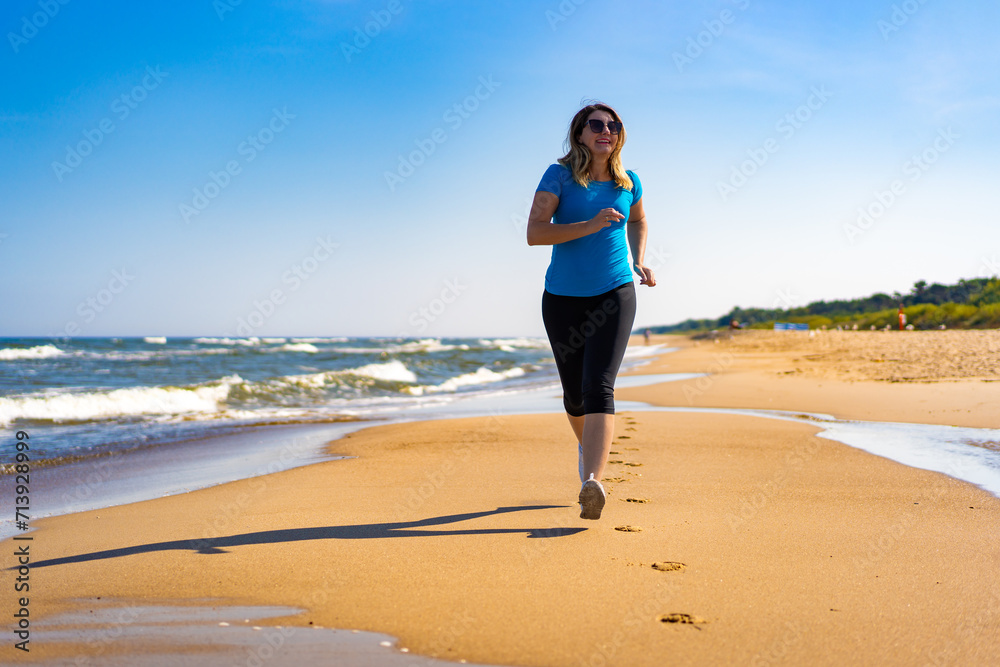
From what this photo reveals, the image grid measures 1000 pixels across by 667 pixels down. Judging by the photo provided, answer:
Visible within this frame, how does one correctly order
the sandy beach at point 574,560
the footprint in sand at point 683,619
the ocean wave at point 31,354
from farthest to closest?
the ocean wave at point 31,354, the footprint in sand at point 683,619, the sandy beach at point 574,560

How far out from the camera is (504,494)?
Answer: 373 cm

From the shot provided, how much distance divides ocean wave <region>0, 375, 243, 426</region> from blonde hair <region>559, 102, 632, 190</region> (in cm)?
886

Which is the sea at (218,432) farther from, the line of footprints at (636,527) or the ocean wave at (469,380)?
the line of footprints at (636,527)

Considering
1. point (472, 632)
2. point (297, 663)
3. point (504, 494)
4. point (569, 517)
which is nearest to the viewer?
point (297, 663)

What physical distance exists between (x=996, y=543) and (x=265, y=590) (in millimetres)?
2902

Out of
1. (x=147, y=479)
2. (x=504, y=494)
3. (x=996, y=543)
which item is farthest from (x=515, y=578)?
(x=147, y=479)

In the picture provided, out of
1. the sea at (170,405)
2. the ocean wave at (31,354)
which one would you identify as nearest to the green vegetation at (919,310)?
the sea at (170,405)

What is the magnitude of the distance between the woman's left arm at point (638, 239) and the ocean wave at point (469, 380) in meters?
10.8

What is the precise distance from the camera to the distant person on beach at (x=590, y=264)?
9.65ft

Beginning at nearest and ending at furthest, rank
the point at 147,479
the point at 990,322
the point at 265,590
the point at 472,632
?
the point at 472,632 < the point at 265,590 < the point at 147,479 < the point at 990,322

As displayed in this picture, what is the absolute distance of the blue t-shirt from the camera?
3.03m

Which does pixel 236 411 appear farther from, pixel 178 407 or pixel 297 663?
pixel 297 663

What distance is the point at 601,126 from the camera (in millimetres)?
3041

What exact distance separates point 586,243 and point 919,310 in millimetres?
50639
